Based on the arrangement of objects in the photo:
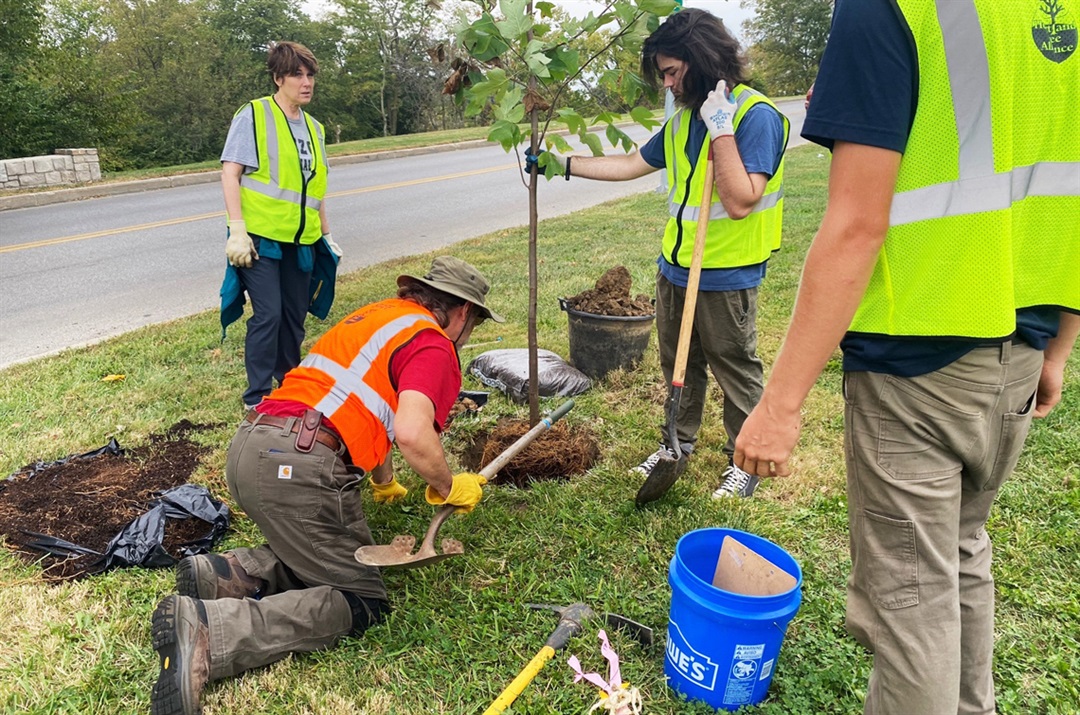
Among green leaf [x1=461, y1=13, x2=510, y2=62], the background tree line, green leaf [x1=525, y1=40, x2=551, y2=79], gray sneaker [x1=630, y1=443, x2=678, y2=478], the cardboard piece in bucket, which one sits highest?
the background tree line

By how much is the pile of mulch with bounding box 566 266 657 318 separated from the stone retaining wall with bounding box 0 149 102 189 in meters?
12.8

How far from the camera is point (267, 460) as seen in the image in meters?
2.40

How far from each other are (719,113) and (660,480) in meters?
1.48

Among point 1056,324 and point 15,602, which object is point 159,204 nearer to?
point 15,602

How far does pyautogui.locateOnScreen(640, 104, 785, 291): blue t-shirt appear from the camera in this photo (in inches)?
110

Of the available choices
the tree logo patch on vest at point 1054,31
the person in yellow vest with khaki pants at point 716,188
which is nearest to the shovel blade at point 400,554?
the person in yellow vest with khaki pants at point 716,188

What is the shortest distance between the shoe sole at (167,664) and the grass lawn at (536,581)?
0.42ft

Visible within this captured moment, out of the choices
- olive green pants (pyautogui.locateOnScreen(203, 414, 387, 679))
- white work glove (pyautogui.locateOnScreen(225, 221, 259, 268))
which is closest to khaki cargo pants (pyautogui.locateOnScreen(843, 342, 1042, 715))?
olive green pants (pyautogui.locateOnScreen(203, 414, 387, 679))

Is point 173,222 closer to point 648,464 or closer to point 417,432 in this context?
point 648,464

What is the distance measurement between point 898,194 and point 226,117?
85.5 feet

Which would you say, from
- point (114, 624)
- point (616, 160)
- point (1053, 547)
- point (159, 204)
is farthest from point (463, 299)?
point (159, 204)

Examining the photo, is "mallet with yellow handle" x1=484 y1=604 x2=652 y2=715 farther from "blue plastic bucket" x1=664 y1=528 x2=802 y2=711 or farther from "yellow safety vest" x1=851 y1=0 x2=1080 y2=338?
"yellow safety vest" x1=851 y1=0 x2=1080 y2=338

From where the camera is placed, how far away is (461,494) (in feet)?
8.52

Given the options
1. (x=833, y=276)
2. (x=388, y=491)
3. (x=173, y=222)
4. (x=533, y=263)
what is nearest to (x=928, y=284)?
(x=833, y=276)
